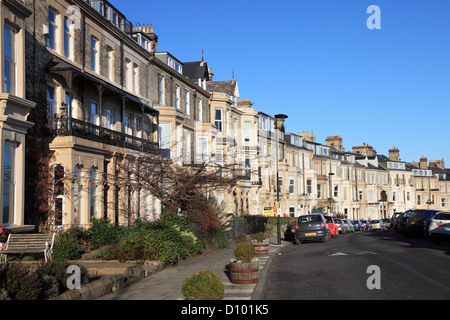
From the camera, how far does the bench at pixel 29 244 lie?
1411cm

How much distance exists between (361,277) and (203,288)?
5.77 m

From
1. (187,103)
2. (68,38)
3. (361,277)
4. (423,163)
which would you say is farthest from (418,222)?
(423,163)

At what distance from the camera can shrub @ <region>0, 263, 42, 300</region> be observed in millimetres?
8625

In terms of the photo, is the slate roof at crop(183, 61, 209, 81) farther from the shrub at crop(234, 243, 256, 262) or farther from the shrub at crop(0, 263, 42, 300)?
the shrub at crop(0, 263, 42, 300)

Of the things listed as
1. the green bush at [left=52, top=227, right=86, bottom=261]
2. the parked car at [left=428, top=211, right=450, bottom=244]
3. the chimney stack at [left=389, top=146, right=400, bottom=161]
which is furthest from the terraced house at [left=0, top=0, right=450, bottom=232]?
the chimney stack at [left=389, top=146, right=400, bottom=161]

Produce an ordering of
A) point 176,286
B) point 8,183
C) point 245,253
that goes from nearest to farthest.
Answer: point 176,286
point 245,253
point 8,183

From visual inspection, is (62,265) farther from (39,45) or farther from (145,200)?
(145,200)

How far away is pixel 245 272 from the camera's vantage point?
13.0m

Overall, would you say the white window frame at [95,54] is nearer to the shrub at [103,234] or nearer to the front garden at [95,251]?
the front garden at [95,251]

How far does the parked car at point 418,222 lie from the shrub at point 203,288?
78.8ft

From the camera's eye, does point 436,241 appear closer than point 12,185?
No

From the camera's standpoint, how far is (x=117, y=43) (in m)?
26.6

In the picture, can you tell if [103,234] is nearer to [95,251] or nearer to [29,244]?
[95,251]
